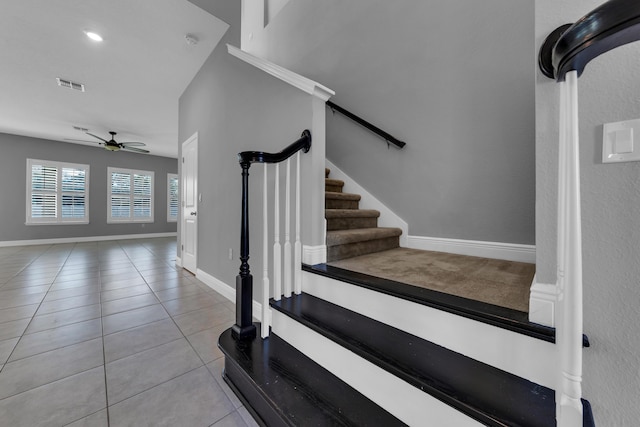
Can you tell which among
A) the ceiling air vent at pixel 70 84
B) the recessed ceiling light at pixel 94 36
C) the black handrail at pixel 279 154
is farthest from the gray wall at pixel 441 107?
the ceiling air vent at pixel 70 84

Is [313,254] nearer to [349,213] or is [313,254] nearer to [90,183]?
[349,213]

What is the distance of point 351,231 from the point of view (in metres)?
2.01

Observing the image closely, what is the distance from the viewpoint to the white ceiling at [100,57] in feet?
8.81

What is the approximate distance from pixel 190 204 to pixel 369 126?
293 centimetres

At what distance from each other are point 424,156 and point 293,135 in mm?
1176

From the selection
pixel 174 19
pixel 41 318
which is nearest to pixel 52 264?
pixel 41 318

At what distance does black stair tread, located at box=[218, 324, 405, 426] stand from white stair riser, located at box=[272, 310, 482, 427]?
0.10 ft

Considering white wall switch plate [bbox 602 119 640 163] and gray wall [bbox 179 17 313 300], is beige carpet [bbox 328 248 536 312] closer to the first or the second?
white wall switch plate [bbox 602 119 640 163]

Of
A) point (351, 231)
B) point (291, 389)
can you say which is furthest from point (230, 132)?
point (291, 389)

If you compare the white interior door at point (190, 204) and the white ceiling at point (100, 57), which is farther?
the white interior door at point (190, 204)

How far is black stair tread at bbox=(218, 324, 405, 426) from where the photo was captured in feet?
3.07

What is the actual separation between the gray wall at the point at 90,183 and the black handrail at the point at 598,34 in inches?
399

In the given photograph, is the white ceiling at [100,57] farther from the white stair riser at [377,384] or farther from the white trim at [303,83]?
the white stair riser at [377,384]

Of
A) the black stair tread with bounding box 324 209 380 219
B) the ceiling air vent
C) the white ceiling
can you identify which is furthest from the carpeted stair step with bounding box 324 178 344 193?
the ceiling air vent
